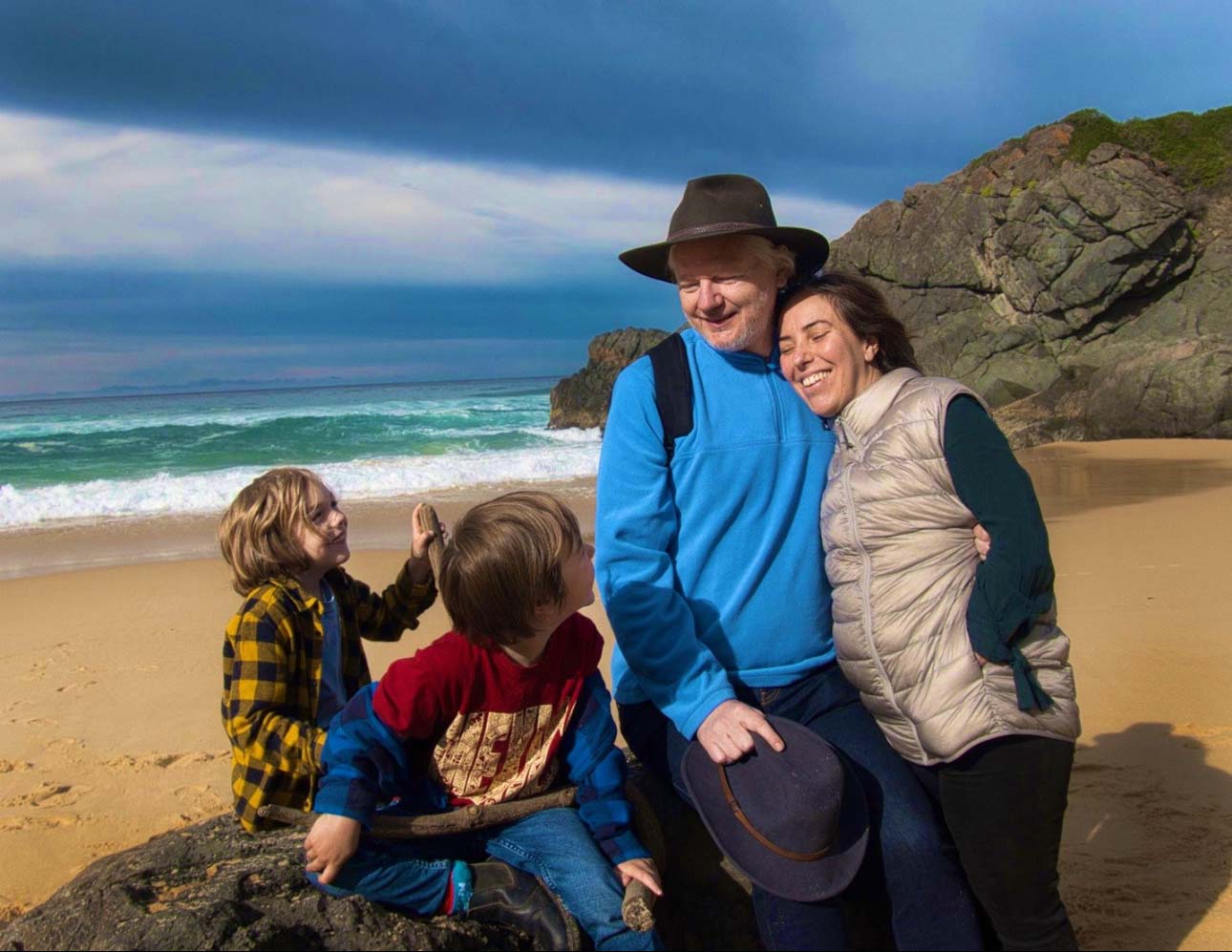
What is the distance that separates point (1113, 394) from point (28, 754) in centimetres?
1904

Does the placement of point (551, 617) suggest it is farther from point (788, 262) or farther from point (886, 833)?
point (788, 262)

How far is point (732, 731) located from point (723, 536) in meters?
0.55

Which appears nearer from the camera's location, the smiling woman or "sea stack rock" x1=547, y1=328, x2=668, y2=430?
the smiling woman

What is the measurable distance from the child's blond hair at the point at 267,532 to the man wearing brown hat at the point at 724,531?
873 mm

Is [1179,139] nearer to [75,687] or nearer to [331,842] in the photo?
[75,687]

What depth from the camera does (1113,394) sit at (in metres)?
19.3

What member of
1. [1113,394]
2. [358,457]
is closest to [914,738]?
[1113,394]

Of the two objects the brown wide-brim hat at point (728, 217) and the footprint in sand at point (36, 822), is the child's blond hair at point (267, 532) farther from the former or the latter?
the footprint in sand at point (36, 822)

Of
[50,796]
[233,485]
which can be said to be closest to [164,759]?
[50,796]

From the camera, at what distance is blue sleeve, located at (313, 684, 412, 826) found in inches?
93.4

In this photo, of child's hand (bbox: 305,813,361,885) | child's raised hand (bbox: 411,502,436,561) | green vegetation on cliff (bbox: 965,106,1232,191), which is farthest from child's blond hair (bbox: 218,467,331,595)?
green vegetation on cliff (bbox: 965,106,1232,191)

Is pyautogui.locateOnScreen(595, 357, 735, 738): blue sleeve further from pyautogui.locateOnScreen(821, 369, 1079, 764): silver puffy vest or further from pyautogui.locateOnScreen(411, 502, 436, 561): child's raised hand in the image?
pyautogui.locateOnScreen(411, 502, 436, 561): child's raised hand

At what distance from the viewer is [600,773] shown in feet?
8.81

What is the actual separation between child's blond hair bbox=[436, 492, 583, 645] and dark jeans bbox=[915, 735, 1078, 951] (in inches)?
42.7
